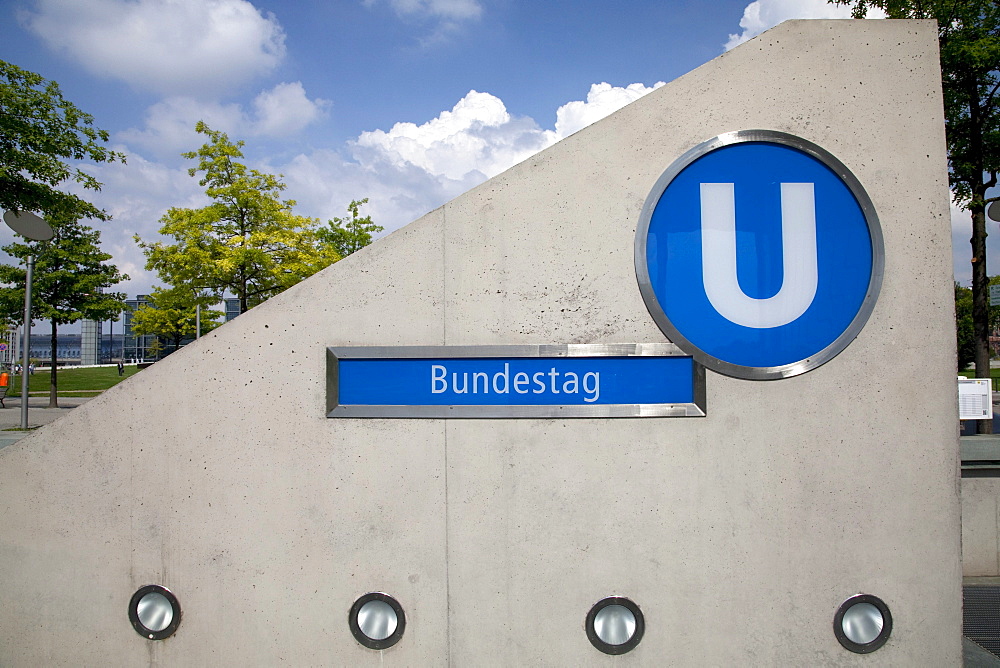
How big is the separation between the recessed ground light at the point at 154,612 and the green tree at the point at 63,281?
21336 mm

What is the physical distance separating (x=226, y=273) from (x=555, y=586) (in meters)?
19.0

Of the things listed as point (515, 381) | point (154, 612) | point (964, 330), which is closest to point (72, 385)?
point (154, 612)

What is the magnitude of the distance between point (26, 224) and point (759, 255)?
11984 mm

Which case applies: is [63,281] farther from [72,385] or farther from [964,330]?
[964,330]

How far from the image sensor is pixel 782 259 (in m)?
2.95

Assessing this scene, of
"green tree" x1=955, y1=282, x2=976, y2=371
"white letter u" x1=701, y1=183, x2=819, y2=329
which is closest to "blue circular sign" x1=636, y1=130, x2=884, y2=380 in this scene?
"white letter u" x1=701, y1=183, x2=819, y2=329

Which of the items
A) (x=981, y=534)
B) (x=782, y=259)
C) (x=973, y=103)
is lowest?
(x=981, y=534)

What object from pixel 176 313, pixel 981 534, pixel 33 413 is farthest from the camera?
pixel 176 313

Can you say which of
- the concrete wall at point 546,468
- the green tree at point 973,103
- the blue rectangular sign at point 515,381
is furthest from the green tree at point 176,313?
the green tree at point 973,103

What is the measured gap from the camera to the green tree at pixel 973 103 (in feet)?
37.8

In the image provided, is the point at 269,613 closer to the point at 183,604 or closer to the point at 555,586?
the point at 183,604

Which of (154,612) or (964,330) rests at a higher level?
(964,330)

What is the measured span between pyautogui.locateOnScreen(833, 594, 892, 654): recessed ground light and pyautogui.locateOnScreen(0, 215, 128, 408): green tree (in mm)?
23752

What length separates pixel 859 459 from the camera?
287 centimetres
